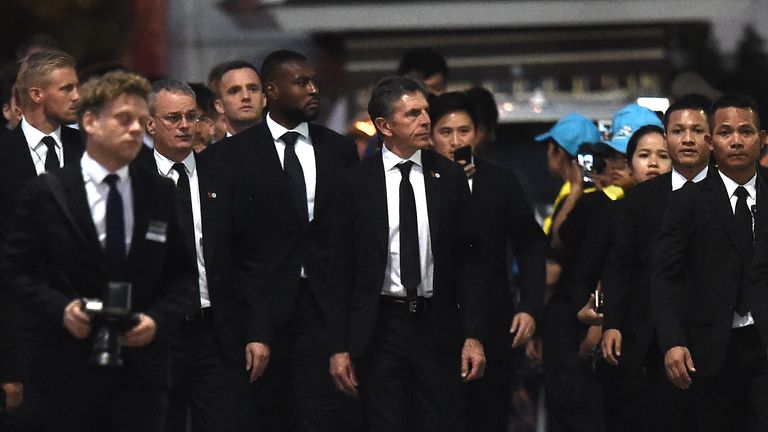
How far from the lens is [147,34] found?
28.1 meters

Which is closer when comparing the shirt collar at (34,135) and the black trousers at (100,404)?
the black trousers at (100,404)

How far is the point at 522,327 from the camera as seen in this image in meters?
12.3

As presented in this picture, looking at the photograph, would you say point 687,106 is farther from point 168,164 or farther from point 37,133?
point 37,133

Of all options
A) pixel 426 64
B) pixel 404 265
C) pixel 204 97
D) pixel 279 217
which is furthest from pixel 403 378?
pixel 426 64

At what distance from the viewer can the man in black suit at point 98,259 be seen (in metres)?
9.37

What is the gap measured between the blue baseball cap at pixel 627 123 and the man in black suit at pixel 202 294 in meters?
2.78

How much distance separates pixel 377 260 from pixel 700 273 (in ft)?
5.65

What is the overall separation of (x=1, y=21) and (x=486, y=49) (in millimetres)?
12942

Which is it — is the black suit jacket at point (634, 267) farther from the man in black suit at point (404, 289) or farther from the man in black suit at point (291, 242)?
the man in black suit at point (291, 242)

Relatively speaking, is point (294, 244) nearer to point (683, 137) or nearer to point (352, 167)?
point (352, 167)

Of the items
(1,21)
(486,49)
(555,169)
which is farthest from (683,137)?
(1,21)

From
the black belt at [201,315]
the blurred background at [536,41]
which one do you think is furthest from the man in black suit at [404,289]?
the blurred background at [536,41]

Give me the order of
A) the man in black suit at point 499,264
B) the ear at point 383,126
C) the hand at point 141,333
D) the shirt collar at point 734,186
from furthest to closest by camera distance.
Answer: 1. the man in black suit at point 499,264
2. the ear at point 383,126
3. the shirt collar at point 734,186
4. the hand at point 141,333

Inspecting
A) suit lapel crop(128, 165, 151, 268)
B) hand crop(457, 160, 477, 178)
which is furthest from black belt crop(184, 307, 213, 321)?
suit lapel crop(128, 165, 151, 268)
